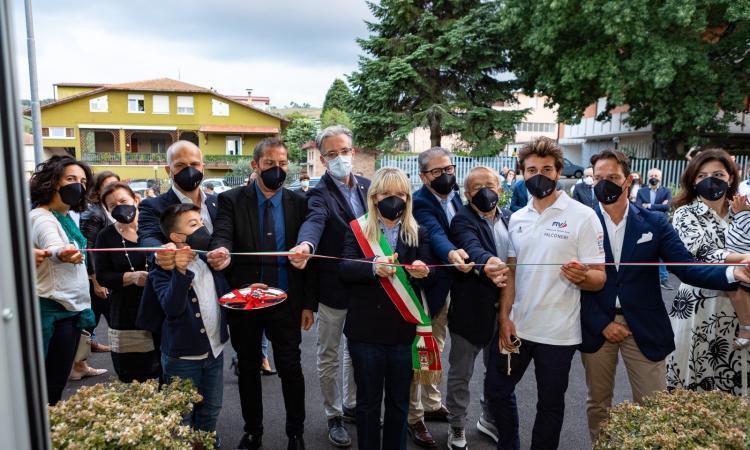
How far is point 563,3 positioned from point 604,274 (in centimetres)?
1636

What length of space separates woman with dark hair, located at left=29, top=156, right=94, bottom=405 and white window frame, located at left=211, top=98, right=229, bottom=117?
4027 cm

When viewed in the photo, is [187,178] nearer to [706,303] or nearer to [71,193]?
[71,193]

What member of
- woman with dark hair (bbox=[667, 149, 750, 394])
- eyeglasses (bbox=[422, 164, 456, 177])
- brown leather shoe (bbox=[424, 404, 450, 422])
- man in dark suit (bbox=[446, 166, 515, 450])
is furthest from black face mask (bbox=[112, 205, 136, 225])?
woman with dark hair (bbox=[667, 149, 750, 394])

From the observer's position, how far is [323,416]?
3951mm

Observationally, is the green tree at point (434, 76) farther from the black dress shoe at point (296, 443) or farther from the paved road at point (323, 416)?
the black dress shoe at point (296, 443)

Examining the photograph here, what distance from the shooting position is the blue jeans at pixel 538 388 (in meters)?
2.71

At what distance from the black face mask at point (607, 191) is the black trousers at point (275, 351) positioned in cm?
208

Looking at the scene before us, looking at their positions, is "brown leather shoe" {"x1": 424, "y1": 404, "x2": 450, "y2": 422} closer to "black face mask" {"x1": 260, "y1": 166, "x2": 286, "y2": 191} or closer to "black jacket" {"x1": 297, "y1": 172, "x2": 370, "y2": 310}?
"black jacket" {"x1": 297, "y1": 172, "x2": 370, "y2": 310}

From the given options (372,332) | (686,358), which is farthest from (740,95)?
(372,332)

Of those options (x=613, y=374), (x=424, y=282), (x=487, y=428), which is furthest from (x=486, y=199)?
(x=487, y=428)

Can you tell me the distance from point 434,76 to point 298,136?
30.9m

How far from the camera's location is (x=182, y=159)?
303cm

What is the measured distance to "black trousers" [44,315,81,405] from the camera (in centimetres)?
298

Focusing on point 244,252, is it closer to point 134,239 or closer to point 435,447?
point 134,239
